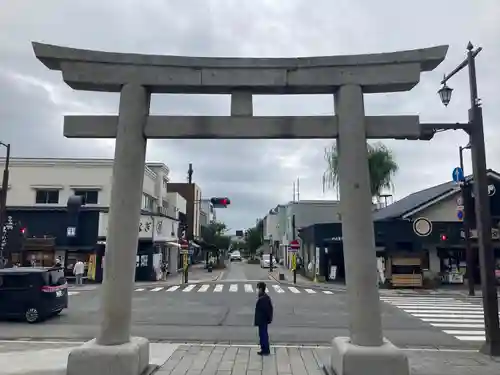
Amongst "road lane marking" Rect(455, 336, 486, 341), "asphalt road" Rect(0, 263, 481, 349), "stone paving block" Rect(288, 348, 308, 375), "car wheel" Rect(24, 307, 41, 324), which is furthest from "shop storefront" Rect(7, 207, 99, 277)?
"road lane marking" Rect(455, 336, 486, 341)

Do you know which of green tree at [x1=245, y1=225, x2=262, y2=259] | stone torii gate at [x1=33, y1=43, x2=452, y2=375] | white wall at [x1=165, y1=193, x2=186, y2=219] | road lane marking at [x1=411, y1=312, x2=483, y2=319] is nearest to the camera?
stone torii gate at [x1=33, y1=43, x2=452, y2=375]

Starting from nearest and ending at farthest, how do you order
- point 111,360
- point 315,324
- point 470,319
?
point 111,360
point 315,324
point 470,319

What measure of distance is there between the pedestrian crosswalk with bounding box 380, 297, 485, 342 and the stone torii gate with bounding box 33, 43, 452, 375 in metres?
8.05

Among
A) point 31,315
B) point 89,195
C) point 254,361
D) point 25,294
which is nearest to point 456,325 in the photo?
point 254,361

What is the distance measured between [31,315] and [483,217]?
14.4m

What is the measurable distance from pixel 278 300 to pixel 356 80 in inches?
612

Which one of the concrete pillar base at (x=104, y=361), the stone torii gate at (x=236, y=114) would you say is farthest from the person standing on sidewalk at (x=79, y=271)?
the concrete pillar base at (x=104, y=361)

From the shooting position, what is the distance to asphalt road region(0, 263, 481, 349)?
13.5 meters

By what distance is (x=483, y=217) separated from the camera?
11938mm

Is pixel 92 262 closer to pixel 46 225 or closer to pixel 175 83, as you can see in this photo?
pixel 46 225

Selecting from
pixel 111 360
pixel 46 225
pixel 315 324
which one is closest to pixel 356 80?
pixel 111 360

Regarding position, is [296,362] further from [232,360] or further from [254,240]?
[254,240]

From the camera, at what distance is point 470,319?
17.6 m

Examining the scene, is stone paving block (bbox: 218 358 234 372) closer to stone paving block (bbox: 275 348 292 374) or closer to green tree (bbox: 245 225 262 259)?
stone paving block (bbox: 275 348 292 374)
